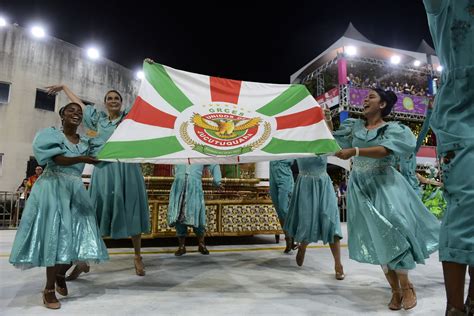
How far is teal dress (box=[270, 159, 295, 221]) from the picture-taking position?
4.71 metres

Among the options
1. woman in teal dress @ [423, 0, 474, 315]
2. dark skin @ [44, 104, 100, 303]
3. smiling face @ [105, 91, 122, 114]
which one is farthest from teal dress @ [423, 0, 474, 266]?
smiling face @ [105, 91, 122, 114]

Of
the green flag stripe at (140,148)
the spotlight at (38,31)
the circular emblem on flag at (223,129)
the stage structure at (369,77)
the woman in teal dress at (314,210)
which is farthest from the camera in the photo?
the stage structure at (369,77)

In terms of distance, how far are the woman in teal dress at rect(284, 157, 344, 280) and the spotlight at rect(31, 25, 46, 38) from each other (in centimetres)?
1258

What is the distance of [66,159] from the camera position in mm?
2416

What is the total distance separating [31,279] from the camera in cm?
300

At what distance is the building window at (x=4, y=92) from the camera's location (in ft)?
39.7

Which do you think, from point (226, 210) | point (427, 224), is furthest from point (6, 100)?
point (427, 224)

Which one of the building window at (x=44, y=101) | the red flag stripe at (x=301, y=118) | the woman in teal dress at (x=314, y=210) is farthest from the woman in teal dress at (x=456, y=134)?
the building window at (x=44, y=101)

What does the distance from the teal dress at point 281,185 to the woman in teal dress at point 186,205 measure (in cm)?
77

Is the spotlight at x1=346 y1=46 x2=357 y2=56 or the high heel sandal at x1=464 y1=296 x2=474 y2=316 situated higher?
the spotlight at x1=346 y1=46 x2=357 y2=56

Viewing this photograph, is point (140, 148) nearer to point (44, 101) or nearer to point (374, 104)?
point (374, 104)

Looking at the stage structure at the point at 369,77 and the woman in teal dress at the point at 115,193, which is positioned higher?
the stage structure at the point at 369,77

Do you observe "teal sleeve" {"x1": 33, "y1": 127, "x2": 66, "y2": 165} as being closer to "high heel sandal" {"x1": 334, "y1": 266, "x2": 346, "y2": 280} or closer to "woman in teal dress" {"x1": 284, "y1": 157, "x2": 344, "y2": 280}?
"woman in teal dress" {"x1": 284, "y1": 157, "x2": 344, "y2": 280}

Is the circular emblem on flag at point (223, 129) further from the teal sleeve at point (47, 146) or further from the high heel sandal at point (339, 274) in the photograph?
the high heel sandal at point (339, 274)
